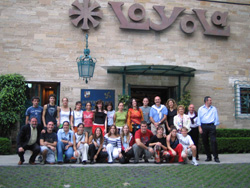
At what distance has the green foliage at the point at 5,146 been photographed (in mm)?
9633

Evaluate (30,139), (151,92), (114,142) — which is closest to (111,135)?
(114,142)

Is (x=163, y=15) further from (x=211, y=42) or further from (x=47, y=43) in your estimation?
(x=47, y=43)

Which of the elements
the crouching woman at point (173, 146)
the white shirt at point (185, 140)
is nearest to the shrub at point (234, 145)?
the white shirt at point (185, 140)

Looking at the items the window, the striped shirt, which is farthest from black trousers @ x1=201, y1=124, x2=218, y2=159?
the window

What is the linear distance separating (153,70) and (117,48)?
1.85m

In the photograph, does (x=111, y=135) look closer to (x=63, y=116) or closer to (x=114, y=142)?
(x=114, y=142)

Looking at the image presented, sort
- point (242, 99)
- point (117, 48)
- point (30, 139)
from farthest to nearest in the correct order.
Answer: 1. point (242, 99)
2. point (117, 48)
3. point (30, 139)

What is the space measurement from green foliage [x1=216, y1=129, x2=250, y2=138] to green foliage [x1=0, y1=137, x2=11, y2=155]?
804 centimetres

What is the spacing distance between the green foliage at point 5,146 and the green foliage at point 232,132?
26.4 feet

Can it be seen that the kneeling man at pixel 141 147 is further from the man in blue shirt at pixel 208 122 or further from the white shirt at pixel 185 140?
the man in blue shirt at pixel 208 122

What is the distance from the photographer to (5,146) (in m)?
9.70

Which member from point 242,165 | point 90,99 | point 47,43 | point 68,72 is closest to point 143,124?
point 242,165

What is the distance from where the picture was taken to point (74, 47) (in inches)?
451

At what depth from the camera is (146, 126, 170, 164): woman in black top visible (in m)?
7.54
